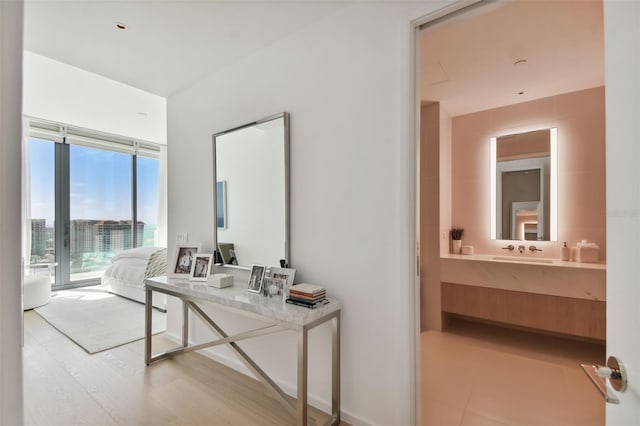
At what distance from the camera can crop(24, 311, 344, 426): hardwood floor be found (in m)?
1.87

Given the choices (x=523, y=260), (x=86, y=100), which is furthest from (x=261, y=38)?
(x=523, y=260)

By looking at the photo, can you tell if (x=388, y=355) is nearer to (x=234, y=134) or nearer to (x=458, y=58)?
(x=234, y=134)

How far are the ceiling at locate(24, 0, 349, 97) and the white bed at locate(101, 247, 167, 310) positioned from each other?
2.57m

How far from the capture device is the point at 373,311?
5.78ft

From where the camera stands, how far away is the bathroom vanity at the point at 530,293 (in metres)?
2.74

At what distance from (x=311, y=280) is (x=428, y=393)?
4.08ft

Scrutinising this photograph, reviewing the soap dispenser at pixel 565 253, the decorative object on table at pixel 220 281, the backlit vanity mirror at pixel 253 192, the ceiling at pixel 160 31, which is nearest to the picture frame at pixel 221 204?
the backlit vanity mirror at pixel 253 192

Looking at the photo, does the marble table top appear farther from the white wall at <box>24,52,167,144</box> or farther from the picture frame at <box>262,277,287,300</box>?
the white wall at <box>24,52,167,144</box>

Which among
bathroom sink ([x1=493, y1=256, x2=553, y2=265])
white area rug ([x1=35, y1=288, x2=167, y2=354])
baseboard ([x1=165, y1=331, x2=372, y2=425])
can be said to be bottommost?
white area rug ([x1=35, y1=288, x2=167, y2=354])

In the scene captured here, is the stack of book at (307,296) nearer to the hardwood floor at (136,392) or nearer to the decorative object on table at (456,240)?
the hardwood floor at (136,392)

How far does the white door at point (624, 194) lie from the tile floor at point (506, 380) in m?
1.61

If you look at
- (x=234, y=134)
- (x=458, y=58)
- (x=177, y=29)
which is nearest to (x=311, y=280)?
(x=234, y=134)

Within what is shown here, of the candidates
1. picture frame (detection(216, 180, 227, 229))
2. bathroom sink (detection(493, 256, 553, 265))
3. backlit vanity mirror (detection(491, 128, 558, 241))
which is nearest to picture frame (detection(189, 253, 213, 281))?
picture frame (detection(216, 180, 227, 229))

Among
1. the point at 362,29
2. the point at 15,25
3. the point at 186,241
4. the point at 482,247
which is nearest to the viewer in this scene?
the point at 15,25
